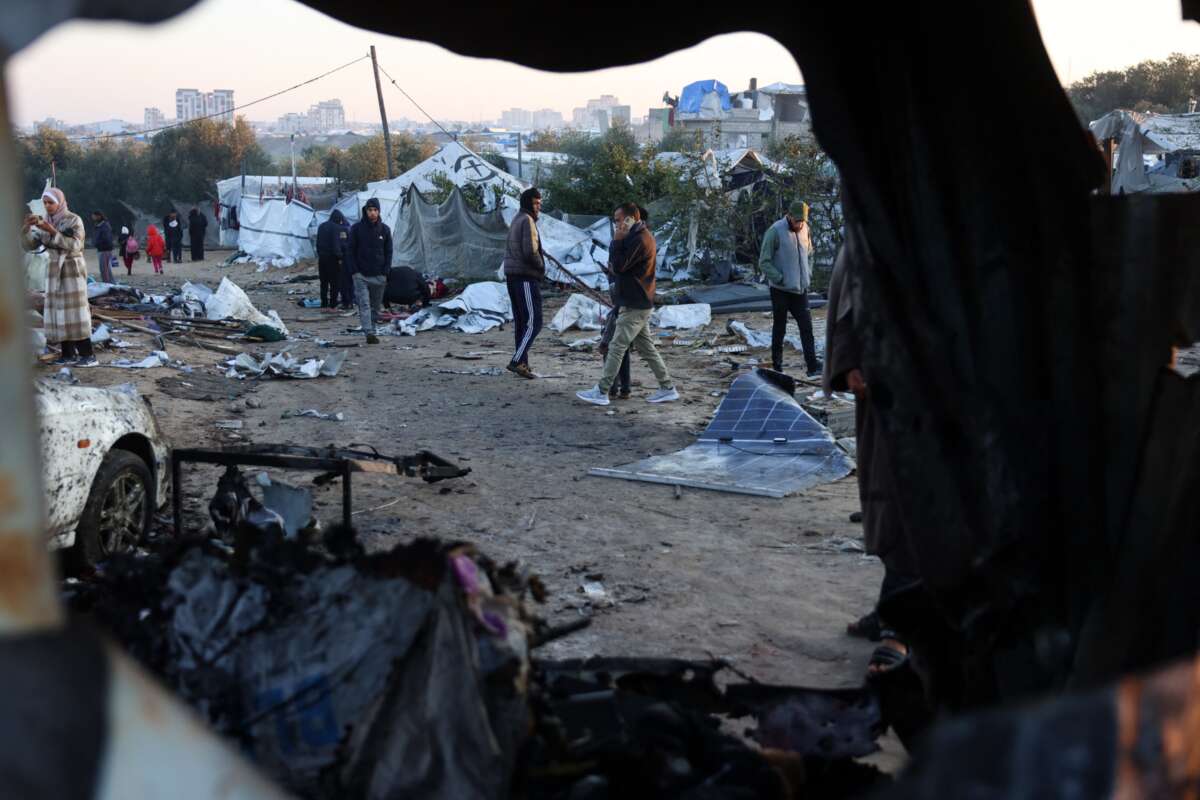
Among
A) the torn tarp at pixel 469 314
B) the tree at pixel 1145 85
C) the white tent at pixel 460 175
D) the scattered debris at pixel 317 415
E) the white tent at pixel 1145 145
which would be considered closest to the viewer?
the scattered debris at pixel 317 415

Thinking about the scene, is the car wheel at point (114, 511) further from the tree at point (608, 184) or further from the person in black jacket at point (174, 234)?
the person in black jacket at point (174, 234)

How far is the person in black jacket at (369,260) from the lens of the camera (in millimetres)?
15656

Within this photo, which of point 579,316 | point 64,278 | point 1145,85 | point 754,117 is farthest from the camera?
point 1145,85

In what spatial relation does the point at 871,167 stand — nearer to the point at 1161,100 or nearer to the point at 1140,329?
the point at 1140,329

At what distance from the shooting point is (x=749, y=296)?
59.5ft

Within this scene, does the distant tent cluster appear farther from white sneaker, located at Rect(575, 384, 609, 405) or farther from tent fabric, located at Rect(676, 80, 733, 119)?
tent fabric, located at Rect(676, 80, 733, 119)

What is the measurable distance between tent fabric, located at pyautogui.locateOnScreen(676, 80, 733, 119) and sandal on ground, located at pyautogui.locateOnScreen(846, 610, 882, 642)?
45.9m

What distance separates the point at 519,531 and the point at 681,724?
3994 millimetres

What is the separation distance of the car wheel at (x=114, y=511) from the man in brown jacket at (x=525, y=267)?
244 inches

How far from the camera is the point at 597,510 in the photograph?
735 centimetres

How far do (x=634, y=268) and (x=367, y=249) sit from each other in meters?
6.28

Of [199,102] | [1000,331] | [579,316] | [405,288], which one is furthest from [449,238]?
[199,102]

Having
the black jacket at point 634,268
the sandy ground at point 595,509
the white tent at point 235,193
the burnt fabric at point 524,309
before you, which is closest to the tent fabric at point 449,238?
the sandy ground at point 595,509

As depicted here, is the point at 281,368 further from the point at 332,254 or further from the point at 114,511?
the point at 332,254
